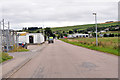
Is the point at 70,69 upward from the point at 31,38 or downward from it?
downward

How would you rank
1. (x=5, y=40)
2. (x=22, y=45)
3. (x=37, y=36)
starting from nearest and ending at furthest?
(x=5, y=40), (x=22, y=45), (x=37, y=36)

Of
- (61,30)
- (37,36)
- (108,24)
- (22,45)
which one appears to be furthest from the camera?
(61,30)

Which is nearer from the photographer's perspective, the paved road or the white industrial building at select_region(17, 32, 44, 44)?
the paved road

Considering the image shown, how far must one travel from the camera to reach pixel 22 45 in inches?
1332

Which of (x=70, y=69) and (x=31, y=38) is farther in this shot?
(x=31, y=38)

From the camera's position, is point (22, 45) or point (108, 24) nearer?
point (22, 45)

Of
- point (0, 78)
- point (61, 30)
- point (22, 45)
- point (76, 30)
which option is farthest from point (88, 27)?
point (0, 78)

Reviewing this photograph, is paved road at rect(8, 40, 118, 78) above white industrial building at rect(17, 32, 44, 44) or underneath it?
underneath

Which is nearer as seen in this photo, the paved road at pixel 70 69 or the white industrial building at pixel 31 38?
the paved road at pixel 70 69

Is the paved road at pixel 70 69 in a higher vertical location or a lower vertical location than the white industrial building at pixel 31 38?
lower

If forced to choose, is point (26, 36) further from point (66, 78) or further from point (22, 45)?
point (66, 78)

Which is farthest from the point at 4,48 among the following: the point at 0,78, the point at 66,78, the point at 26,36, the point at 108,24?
the point at 108,24

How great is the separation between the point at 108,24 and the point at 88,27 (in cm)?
2124

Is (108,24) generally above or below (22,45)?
above
